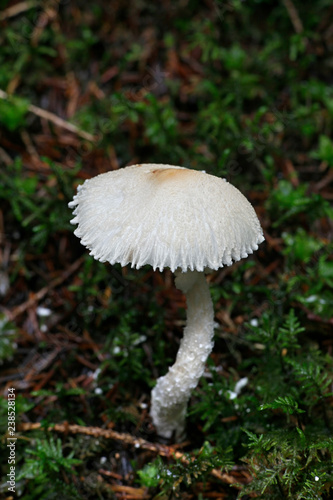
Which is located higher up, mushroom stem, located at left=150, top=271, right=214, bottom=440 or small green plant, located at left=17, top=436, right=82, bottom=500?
mushroom stem, located at left=150, top=271, right=214, bottom=440

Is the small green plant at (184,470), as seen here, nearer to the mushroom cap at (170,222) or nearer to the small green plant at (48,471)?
the small green plant at (48,471)

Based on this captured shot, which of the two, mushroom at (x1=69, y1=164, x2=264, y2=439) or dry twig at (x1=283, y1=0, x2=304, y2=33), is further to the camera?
dry twig at (x1=283, y1=0, x2=304, y2=33)

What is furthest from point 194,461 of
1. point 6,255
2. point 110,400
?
point 6,255

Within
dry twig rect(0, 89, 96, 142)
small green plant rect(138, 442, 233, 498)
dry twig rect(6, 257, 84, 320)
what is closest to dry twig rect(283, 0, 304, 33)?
dry twig rect(0, 89, 96, 142)

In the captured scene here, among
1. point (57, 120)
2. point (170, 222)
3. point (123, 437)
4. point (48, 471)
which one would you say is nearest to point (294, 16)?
point (57, 120)

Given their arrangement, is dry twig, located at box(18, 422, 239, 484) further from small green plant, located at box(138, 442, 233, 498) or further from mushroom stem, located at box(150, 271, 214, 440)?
mushroom stem, located at box(150, 271, 214, 440)

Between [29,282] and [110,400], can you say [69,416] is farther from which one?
[29,282]

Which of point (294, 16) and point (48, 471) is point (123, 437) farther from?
point (294, 16)

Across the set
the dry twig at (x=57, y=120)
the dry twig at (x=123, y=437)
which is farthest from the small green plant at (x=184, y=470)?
the dry twig at (x=57, y=120)
